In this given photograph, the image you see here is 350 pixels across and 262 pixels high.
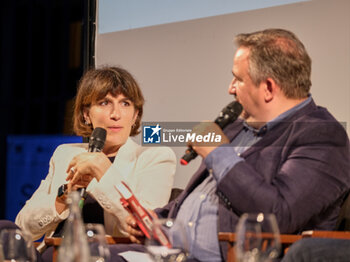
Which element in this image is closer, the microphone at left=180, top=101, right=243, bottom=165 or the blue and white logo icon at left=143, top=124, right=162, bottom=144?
the microphone at left=180, top=101, right=243, bottom=165

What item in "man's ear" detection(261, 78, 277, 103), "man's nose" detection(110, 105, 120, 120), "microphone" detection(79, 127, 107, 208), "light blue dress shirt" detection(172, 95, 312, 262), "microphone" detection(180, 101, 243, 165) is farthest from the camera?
"man's nose" detection(110, 105, 120, 120)

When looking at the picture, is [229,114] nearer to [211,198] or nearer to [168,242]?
[211,198]

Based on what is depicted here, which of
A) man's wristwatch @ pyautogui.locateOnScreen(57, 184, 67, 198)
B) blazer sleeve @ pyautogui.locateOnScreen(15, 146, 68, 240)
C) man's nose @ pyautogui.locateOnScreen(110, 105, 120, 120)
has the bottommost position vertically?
blazer sleeve @ pyautogui.locateOnScreen(15, 146, 68, 240)

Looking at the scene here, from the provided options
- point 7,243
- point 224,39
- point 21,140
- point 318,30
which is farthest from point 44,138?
point 7,243

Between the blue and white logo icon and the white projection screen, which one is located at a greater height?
the white projection screen

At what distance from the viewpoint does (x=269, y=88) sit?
2363mm

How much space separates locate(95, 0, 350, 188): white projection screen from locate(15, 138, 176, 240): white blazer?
0.08 metres

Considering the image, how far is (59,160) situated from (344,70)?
167cm

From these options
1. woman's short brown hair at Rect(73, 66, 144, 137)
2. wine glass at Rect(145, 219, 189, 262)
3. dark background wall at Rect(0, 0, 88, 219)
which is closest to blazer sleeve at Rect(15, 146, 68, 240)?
woman's short brown hair at Rect(73, 66, 144, 137)

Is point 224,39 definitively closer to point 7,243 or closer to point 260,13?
point 260,13

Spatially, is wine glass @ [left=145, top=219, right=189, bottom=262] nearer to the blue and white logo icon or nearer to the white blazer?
the white blazer

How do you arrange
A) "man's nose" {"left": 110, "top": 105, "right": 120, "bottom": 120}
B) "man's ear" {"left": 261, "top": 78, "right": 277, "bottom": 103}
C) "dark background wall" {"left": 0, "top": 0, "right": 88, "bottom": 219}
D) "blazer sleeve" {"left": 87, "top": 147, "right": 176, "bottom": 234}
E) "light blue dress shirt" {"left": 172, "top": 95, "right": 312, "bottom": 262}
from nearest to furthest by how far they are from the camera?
"light blue dress shirt" {"left": 172, "top": 95, "right": 312, "bottom": 262}, "man's ear" {"left": 261, "top": 78, "right": 277, "bottom": 103}, "blazer sleeve" {"left": 87, "top": 147, "right": 176, "bottom": 234}, "man's nose" {"left": 110, "top": 105, "right": 120, "bottom": 120}, "dark background wall" {"left": 0, "top": 0, "right": 88, "bottom": 219}

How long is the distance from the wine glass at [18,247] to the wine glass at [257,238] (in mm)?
496

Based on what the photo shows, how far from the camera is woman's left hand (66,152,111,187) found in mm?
2816
